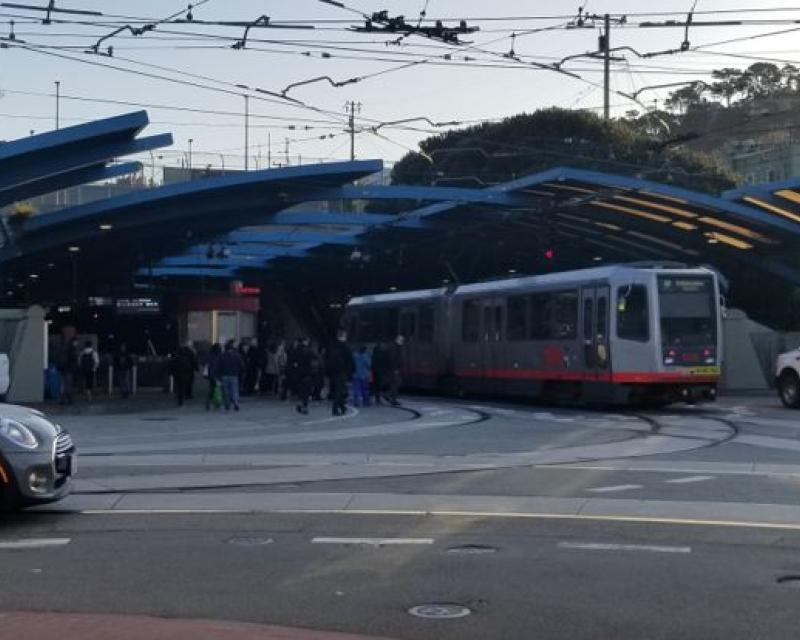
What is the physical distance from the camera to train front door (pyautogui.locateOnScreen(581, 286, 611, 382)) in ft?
87.6

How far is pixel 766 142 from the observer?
89062mm

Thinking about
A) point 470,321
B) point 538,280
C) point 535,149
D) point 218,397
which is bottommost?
point 218,397

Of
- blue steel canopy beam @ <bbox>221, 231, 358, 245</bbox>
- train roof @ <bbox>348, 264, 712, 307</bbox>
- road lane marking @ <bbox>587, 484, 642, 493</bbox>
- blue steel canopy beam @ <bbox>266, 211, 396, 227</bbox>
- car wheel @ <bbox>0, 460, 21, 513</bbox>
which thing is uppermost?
blue steel canopy beam @ <bbox>266, 211, 396, 227</bbox>

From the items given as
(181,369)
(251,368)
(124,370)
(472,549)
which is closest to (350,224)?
(251,368)

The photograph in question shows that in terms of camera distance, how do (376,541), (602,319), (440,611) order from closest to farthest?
1. (440,611)
2. (376,541)
3. (602,319)

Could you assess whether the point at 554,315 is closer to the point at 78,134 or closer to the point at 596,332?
the point at 596,332

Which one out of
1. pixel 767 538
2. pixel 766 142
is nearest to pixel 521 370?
pixel 767 538

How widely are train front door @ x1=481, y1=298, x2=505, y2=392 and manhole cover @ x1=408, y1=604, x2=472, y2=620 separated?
943 inches

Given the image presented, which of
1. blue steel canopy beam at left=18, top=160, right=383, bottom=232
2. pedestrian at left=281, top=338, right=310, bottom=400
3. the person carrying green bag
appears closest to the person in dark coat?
the person carrying green bag

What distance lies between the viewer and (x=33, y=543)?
10.3 meters

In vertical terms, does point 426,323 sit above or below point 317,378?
above

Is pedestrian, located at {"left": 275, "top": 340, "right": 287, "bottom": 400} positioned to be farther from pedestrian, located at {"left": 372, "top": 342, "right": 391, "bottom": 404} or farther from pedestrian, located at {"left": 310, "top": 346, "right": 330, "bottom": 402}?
pedestrian, located at {"left": 372, "top": 342, "right": 391, "bottom": 404}

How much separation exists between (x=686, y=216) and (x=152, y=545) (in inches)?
1254

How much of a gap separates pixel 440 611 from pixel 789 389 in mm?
21643
